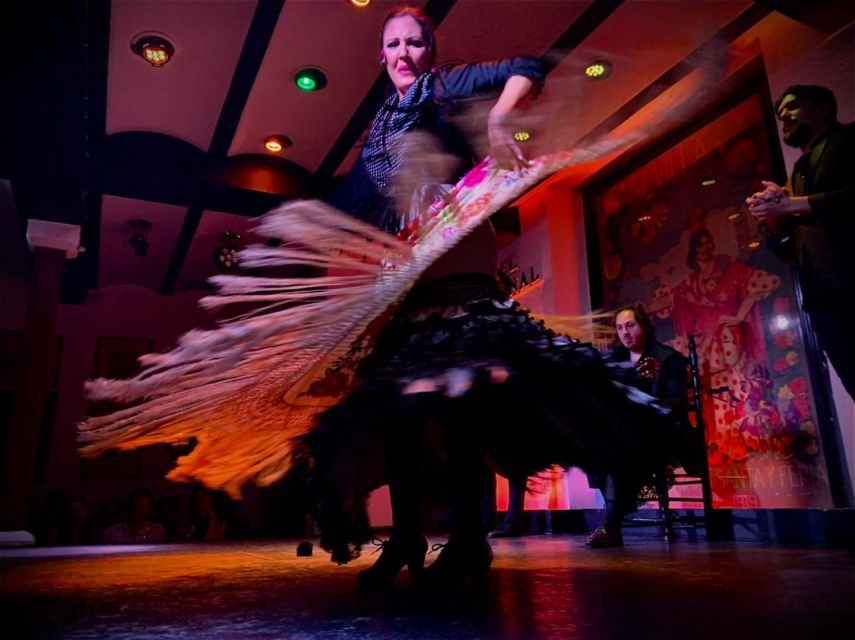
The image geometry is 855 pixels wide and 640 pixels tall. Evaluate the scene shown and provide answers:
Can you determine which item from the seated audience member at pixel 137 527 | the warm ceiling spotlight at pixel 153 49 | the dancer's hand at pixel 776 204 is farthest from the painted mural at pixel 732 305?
the seated audience member at pixel 137 527

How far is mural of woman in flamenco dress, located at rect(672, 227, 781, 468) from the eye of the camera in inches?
153

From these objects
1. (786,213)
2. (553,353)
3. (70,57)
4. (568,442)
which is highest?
(70,57)

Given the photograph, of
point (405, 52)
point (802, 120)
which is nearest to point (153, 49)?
point (405, 52)

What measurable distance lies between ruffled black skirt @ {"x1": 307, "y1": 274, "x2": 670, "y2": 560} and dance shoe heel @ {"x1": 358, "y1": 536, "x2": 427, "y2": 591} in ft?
0.35

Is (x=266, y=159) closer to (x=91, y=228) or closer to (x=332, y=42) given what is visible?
(x=332, y=42)

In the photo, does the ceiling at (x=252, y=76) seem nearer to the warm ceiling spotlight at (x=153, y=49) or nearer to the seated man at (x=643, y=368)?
the warm ceiling spotlight at (x=153, y=49)

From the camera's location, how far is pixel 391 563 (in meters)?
1.41

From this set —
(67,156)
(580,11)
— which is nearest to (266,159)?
(67,156)

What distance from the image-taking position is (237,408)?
1.44 metres

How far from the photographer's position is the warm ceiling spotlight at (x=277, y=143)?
526 cm

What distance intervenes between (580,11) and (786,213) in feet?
8.08

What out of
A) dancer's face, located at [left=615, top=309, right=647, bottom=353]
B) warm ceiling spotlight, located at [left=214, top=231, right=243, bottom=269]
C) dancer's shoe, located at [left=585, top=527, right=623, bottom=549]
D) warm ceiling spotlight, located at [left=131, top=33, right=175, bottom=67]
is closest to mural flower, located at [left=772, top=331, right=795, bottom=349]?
dancer's face, located at [left=615, top=309, right=647, bottom=353]

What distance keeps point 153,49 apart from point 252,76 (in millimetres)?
660

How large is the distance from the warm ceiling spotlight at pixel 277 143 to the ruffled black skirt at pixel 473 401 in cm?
429
